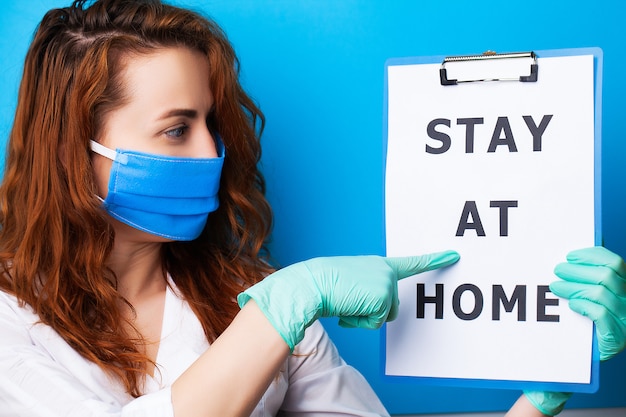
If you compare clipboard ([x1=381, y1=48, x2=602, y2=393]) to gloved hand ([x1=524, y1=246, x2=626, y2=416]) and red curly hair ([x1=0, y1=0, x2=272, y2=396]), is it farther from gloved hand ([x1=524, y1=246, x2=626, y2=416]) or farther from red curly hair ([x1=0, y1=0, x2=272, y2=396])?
red curly hair ([x1=0, y1=0, x2=272, y2=396])

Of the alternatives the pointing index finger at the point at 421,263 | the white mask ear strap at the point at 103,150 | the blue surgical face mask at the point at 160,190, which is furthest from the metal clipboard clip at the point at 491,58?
the white mask ear strap at the point at 103,150

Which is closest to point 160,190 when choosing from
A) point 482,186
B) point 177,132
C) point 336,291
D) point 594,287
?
point 177,132

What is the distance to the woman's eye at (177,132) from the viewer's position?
141cm

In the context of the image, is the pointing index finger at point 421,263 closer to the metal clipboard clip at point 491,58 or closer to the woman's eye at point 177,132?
the metal clipboard clip at point 491,58

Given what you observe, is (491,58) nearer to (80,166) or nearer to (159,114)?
(159,114)

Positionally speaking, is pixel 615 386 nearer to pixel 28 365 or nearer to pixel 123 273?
pixel 123 273

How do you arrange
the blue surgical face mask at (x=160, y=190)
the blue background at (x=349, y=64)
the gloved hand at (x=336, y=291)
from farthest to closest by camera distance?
the blue background at (x=349, y=64) → the blue surgical face mask at (x=160, y=190) → the gloved hand at (x=336, y=291)

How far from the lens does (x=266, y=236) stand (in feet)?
5.78

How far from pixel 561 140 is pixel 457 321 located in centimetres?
33

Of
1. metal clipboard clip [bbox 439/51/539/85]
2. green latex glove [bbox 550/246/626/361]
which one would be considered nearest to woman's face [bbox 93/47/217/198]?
metal clipboard clip [bbox 439/51/539/85]

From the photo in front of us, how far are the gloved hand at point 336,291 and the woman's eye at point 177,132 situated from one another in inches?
14.1

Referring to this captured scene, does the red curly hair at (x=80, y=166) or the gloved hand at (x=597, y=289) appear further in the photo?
the red curly hair at (x=80, y=166)

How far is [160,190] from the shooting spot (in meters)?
1.40

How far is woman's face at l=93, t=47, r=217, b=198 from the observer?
1.40 metres
